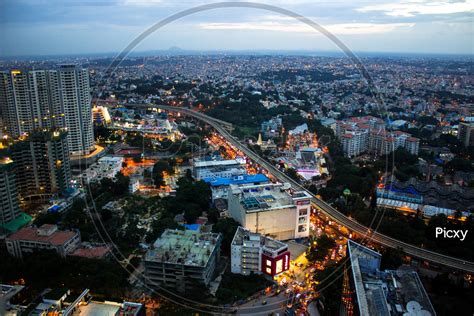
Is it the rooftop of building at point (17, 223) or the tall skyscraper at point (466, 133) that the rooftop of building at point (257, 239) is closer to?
the rooftop of building at point (17, 223)

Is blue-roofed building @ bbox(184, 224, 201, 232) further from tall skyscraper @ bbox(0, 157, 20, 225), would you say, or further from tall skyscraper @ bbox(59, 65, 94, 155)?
tall skyscraper @ bbox(59, 65, 94, 155)

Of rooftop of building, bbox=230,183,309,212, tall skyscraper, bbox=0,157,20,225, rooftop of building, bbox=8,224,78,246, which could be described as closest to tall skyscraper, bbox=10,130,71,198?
tall skyscraper, bbox=0,157,20,225

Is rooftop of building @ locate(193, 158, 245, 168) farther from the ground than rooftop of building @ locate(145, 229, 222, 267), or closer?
farther from the ground

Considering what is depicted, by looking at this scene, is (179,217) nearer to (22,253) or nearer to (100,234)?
(100,234)

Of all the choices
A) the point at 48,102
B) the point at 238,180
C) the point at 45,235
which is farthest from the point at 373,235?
the point at 48,102

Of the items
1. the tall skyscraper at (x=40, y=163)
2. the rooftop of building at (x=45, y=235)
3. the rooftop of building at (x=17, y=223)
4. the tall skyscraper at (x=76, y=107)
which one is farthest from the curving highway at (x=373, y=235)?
the rooftop of building at (x=17, y=223)

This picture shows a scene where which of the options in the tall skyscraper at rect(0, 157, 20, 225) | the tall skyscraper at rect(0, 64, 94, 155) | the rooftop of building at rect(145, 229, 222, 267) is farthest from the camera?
the tall skyscraper at rect(0, 64, 94, 155)

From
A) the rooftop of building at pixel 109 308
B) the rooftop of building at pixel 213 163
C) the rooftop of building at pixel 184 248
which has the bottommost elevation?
the rooftop of building at pixel 109 308
